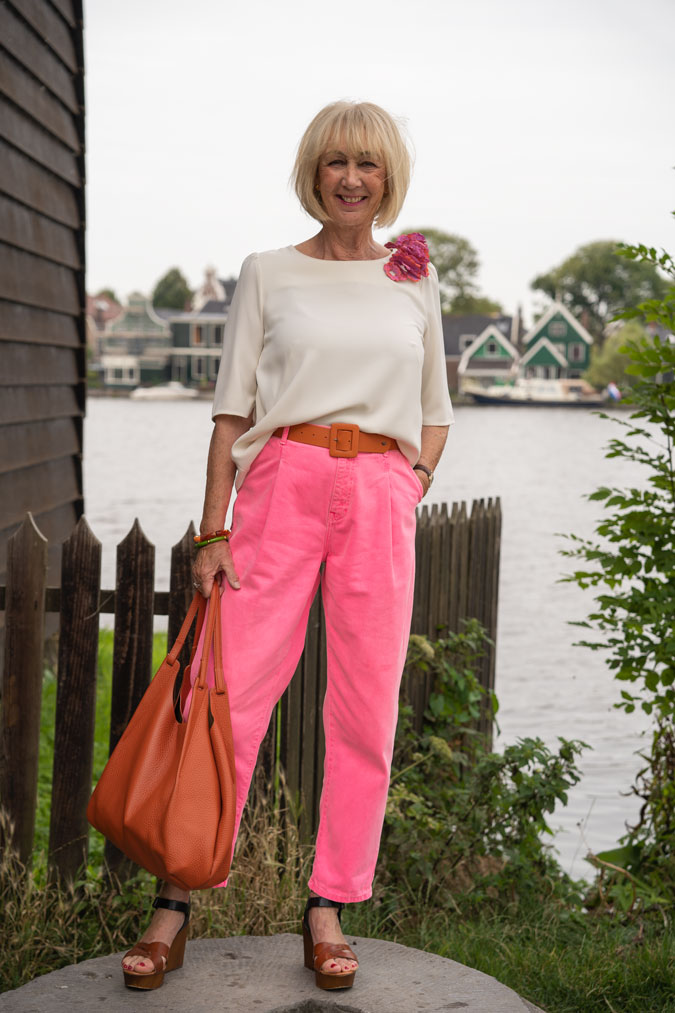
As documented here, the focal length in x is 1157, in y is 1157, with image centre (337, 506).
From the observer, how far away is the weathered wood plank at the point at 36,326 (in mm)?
5914

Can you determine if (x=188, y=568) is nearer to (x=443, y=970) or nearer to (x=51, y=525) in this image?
(x=443, y=970)

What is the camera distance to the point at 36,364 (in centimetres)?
658

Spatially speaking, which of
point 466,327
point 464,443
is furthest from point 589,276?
point 464,443

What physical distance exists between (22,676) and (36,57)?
4.06 metres

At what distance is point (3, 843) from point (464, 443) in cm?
4952

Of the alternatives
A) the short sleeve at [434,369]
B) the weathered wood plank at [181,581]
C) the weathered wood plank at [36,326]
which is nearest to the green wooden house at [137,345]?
the weathered wood plank at [36,326]

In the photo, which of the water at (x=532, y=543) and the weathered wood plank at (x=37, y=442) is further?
the water at (x=532, y=543)

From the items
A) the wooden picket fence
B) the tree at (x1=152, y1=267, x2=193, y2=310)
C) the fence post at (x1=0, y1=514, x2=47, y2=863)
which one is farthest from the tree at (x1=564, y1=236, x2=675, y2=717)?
the tree at (x1=152, y1=267, x2=193, y2=310)

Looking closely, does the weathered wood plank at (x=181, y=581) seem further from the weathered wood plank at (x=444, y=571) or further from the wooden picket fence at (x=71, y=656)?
the weathered wood plank at (x=444, y=571)

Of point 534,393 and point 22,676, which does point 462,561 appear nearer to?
point 22,676

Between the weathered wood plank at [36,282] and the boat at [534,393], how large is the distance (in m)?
81.8

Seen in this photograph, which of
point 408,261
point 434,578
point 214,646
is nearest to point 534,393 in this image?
point 434,578

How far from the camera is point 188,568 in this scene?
3695mm

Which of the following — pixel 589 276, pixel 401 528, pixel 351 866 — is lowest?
pixel 351 866
